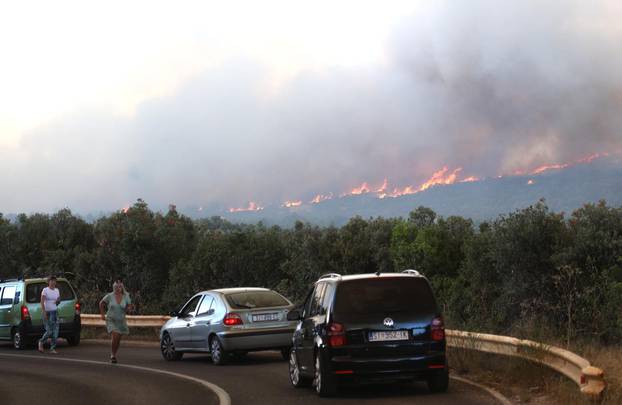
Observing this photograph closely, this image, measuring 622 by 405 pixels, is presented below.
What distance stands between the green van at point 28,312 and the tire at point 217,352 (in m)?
7.95

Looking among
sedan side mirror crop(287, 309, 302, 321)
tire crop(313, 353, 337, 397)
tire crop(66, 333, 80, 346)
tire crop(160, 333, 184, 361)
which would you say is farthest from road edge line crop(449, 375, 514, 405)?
tire crop(66, 333, 80, 346)

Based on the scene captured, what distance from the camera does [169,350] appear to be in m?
20.7

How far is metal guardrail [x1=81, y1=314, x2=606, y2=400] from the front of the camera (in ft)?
33.0

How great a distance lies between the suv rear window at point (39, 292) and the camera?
84.1 feet

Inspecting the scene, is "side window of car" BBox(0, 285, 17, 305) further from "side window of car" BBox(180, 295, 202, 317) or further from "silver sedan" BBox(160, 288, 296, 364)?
"silver sedan" BBox(160, 288, 296, 364)

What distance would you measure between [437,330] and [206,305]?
318 inches

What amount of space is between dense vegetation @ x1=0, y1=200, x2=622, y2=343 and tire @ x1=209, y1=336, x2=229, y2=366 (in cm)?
458

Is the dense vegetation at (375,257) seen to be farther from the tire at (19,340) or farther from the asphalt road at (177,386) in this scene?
the tire at (19,340)

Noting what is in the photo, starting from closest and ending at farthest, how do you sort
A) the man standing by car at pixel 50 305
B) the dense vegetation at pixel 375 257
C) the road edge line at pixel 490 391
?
the road edge line at pixel 490 391
the man standing by car at pixel 50 305
the dense vegetation at pixel 375 257

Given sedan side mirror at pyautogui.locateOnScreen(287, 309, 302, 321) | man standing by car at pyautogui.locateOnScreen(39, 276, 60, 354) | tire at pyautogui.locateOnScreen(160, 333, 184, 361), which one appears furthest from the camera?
man standing by car at pyautogui.locateOnScreen(39, 276, 60, 354)

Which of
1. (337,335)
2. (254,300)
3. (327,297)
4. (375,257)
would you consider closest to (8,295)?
(254,300)

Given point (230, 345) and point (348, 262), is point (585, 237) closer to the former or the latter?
point (348, 262)

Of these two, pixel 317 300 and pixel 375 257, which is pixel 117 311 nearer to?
pixel 317 300

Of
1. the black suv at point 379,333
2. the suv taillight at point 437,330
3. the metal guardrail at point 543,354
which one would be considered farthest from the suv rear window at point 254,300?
the suv taillight at point 437,330
